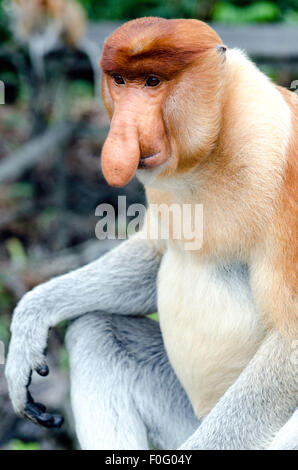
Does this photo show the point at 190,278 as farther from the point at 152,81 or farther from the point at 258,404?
the point at 152,81

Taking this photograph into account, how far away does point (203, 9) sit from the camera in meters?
9.92

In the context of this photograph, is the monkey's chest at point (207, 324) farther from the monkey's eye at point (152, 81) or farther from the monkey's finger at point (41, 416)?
the monkey's eye at point (152, 81)

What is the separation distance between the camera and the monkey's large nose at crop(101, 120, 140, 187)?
1.84 meters

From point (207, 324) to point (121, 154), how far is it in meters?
0.82

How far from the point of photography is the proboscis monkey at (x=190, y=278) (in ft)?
6.48

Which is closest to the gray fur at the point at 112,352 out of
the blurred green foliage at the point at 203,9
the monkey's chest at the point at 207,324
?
the monkey's chest at the point at 207,324

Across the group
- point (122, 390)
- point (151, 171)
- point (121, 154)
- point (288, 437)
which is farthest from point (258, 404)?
point (121, 154)

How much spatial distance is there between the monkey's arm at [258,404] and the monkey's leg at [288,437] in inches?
2.7

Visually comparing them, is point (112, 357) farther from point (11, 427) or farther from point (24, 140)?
point (24, 140)

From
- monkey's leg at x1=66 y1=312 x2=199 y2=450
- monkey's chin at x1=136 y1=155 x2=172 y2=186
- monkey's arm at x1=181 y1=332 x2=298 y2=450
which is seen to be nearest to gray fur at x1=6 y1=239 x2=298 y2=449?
monkey's leg at x1=66 y1=312 x2=199 y2=450

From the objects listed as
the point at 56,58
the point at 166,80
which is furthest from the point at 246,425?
the point at 56,58

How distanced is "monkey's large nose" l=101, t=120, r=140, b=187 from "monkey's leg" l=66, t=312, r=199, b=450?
1083mm

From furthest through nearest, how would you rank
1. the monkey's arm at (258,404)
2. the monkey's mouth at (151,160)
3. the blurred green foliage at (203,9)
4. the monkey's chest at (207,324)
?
the blurred green foliage at (203,9) < the monkey's chest at (207,324) < the monkey's arm at (258,404) < the monkey's mouth at (151,160)

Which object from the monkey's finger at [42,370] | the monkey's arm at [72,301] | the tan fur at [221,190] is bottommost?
the monkey's finger at [42,370]
